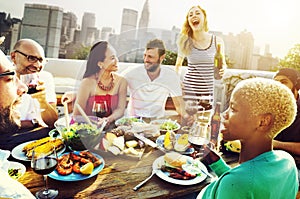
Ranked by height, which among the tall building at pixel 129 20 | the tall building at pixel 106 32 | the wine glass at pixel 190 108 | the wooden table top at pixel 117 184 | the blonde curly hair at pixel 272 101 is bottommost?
the wooden table top at pixel 117 184

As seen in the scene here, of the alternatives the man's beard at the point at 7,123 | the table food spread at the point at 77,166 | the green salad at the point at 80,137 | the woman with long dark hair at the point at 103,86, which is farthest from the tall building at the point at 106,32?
the table food spread at the point at 77,166

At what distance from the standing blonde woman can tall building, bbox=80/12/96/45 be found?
2.20ft

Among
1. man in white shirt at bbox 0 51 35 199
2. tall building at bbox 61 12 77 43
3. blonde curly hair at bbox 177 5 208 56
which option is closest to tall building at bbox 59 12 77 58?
tall building at bbox 61 12 77 43

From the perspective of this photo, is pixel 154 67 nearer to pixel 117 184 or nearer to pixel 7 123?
pixel 117 184

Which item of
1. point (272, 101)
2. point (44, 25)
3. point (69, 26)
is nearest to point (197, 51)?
point (69, 26)

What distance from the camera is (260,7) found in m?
2.25

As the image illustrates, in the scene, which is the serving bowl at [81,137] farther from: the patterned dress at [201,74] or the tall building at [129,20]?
the patterned dress at [201,74]

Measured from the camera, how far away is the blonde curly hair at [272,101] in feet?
2.50

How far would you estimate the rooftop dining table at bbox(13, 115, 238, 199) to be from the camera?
2.74 ft

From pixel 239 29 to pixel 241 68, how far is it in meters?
0.41

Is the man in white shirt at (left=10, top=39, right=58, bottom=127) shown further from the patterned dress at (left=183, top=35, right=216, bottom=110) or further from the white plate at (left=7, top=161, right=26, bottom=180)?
the patterned dress at (left=183, top=35, right=216, bottom=110)

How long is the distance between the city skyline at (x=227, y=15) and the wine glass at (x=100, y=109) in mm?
519

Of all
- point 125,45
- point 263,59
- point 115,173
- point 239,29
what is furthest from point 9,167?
point 263,59

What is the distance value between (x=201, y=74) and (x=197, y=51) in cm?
17
